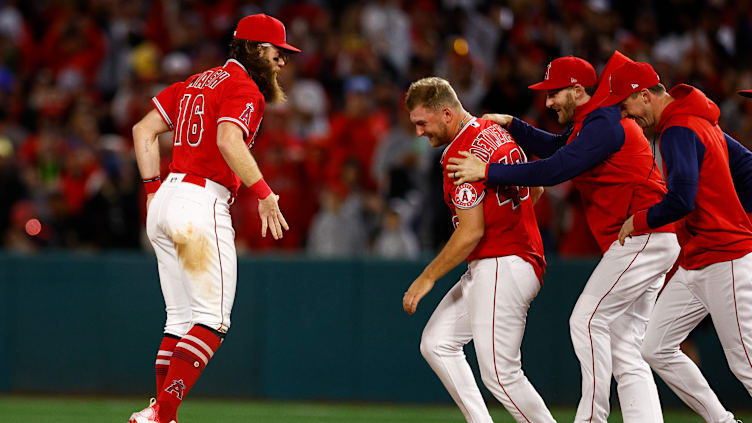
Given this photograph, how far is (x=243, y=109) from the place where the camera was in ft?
18.7

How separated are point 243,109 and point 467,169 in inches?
52.4

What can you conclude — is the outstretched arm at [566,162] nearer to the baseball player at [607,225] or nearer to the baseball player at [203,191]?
the baseball player at [607,225]

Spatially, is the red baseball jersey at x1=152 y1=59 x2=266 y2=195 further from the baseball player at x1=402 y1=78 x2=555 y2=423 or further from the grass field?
the grass field

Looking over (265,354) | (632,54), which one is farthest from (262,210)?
(632,54)

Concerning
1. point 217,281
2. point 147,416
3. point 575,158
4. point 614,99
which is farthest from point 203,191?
point 614,99

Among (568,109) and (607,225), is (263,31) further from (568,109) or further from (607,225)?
(607,225)

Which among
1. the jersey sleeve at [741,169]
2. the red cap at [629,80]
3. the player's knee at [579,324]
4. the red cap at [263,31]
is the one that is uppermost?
the red cap at [263,31]

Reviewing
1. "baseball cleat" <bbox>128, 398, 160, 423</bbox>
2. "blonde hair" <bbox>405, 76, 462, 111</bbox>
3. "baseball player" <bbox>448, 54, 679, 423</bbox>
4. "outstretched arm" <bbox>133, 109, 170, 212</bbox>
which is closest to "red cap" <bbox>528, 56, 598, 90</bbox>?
"baseball player" <bbox>448, 54, 679, 423</bbox>

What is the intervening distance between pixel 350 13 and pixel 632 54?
4.50 metres

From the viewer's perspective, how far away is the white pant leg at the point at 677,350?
19.6 ft

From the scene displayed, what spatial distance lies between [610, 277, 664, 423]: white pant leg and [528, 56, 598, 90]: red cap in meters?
1.25

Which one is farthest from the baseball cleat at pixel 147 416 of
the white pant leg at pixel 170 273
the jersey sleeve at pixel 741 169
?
the jersey sleeve at pixel 741 169

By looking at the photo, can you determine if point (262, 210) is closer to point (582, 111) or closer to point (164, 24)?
point (582, 111)

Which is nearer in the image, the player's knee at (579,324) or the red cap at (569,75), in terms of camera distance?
the player's knee at (579,324)
